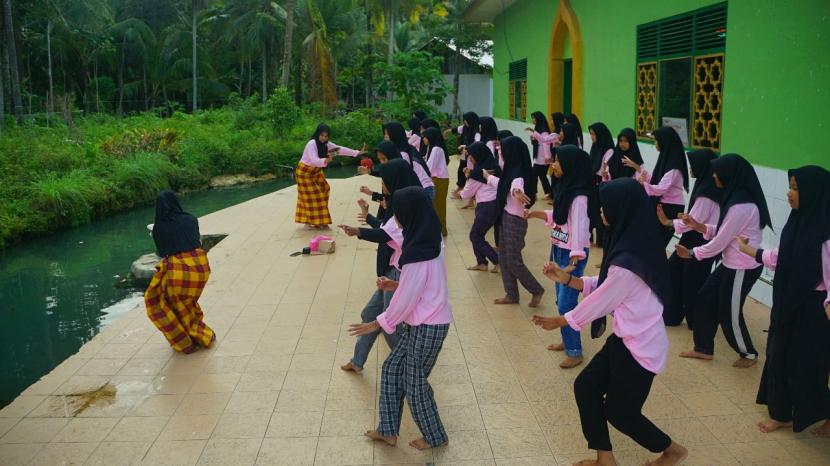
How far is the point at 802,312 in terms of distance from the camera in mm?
4258

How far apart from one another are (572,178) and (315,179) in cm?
617

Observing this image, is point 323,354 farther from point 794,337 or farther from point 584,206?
point 794,337

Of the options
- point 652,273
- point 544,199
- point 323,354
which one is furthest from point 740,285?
point 544,199

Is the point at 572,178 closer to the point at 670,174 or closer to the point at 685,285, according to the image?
the point at 685,285

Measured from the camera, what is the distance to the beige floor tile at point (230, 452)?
14.3ft

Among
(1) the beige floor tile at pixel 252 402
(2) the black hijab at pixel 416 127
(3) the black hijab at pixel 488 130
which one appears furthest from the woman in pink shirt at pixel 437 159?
(1) the beige floor tile at pixel 252 402

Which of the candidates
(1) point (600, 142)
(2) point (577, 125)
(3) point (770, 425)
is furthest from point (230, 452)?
(2) point (577, 125)

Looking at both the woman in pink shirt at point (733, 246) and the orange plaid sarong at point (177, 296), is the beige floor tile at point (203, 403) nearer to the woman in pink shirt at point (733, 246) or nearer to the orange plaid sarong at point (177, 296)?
the orange plaid sarong at point (177, 296)

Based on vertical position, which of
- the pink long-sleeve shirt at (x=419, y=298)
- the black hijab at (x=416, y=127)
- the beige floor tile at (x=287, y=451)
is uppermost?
the black hijab at (x=416, y=127)

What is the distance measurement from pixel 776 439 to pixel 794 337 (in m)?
0.60

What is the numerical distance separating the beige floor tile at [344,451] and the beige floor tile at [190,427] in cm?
77

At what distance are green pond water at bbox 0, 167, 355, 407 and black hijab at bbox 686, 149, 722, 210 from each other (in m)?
5.73

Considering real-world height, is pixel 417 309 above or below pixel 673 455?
above

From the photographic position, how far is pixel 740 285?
5.20m
